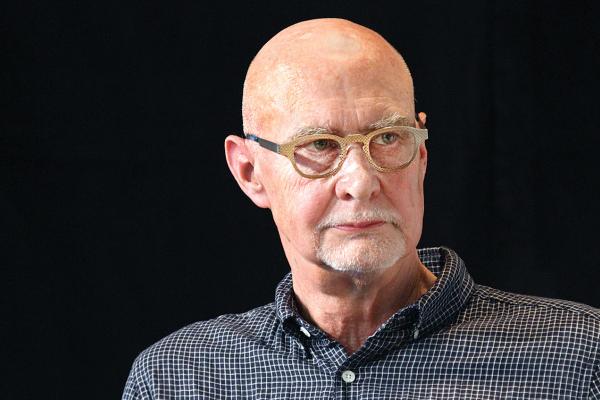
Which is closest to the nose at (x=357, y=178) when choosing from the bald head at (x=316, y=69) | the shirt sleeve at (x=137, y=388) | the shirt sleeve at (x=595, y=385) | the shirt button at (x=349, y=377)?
the bald head at (x=316, y=69)

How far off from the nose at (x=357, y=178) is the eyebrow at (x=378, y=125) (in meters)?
0.06

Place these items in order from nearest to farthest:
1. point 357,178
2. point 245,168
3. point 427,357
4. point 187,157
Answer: point 357,178, point 427,357, point 245,168, point 187,157

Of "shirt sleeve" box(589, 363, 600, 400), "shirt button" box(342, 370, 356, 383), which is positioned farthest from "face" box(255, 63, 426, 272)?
"shirt sleeve" box(589, 363, 600, 400)

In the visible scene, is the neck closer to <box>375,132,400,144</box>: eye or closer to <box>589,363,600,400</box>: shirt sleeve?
<box>375,132,400,144</box>: eye

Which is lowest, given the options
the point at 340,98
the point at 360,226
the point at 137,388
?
the point at 137,388

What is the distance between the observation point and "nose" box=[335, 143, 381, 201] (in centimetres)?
332

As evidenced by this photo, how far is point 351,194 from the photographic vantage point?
3328mm

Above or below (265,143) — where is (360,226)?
below

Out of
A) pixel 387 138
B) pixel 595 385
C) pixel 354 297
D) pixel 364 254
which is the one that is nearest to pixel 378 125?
pixel 387 138

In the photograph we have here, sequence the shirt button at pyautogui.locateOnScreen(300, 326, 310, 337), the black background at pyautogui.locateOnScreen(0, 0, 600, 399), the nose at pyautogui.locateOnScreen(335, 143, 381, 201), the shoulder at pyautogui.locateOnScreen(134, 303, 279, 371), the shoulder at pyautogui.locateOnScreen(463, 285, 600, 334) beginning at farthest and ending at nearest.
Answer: the black background at pyautogui.locateOnScreen(0, 0, 600, 399), the shoulder at pyautogui.locateOnScreen(134, 303, 279, 371), the shirt button at pyautogui.locateOnScreen(300, 326, 310, 337), the shoulder at pyautogui.locateOnScreen(463, 285, 600, 334), the nose at pyautogui.locateOnScreen(335, 143, 381, 201)

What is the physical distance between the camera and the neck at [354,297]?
3.46 metres

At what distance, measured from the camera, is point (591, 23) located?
4.04 metres

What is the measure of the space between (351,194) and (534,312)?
18.5 inches

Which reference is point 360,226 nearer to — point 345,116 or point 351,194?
point 351,194
